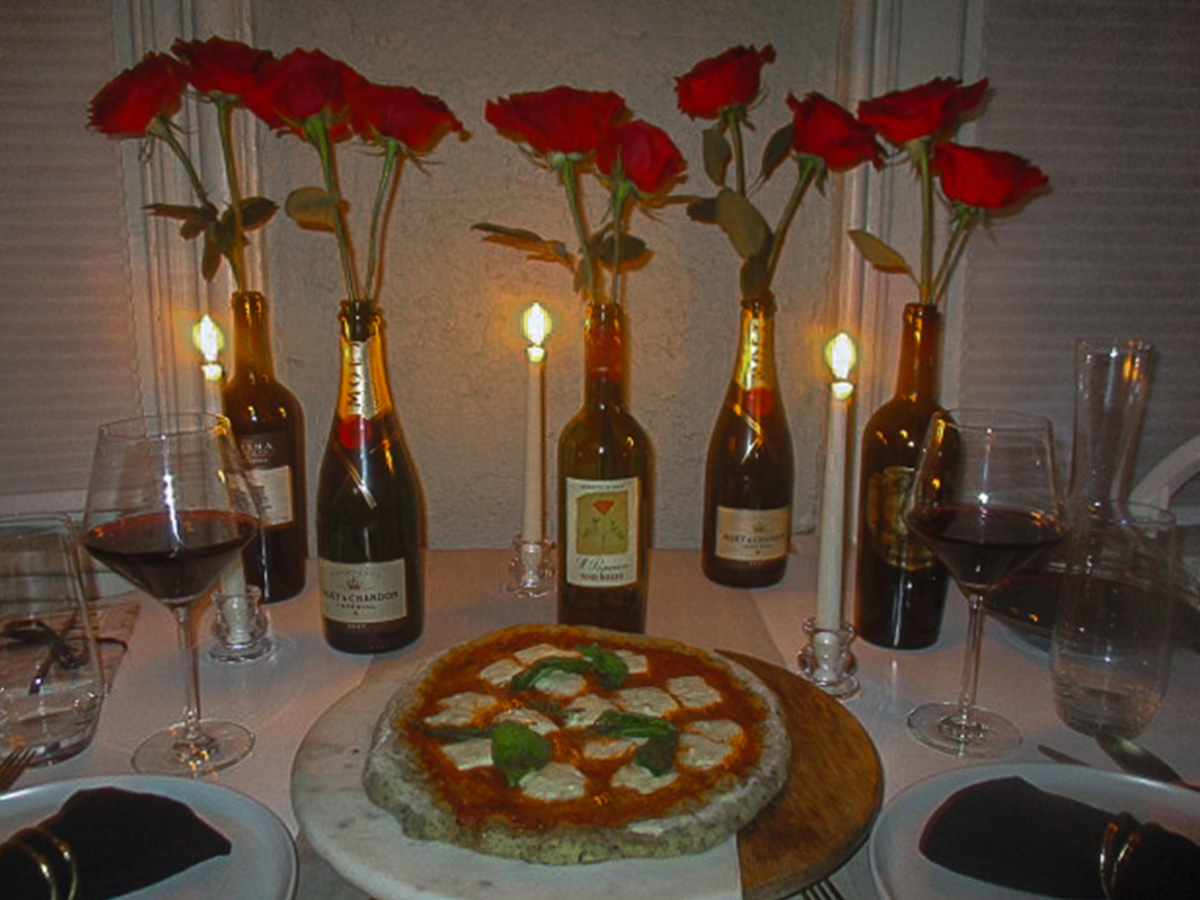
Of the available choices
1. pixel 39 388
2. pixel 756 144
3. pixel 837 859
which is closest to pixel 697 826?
pixel 837 859

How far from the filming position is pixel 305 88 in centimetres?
101

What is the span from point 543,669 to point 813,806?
0.26 meters

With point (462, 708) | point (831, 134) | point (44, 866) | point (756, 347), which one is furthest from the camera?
point (756, 347)

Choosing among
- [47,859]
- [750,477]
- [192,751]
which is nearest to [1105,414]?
[750,477]

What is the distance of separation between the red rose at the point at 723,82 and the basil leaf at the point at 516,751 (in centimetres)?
83

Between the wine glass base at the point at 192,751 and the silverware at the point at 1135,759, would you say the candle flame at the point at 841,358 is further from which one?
the wine glass base at the point at 192,751

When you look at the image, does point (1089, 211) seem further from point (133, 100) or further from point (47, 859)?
point (47, 859)

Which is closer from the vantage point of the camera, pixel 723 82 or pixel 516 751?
pixel 516 751

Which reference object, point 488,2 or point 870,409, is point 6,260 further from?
point 870,409

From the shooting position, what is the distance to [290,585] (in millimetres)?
1239

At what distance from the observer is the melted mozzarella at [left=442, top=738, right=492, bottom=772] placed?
0.72m

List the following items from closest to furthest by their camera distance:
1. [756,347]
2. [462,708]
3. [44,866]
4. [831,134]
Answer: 1. [44,866]
2. [462,708]
3. [831,134]
4. [756,347]

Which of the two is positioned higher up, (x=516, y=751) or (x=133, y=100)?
(x=133, y=100)

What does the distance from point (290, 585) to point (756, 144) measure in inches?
36.9
